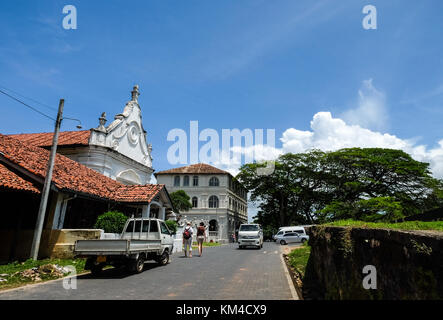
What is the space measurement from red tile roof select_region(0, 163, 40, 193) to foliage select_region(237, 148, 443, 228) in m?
24.3

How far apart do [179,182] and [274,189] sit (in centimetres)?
1739

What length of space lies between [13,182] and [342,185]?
4287 centimetres

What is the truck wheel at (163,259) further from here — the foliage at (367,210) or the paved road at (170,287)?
the foliage at (367,210)

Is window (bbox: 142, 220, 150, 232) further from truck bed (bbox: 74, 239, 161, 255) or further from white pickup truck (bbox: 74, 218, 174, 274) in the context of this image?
truck bed (bbox: 74, 239, 161, 255)

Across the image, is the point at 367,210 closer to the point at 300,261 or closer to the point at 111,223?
the point at 300,261

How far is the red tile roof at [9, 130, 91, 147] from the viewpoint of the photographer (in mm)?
23466

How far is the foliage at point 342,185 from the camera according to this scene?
32.7 meters

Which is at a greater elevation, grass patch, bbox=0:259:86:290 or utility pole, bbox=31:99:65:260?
utility pole, bbox=31:99:65:260

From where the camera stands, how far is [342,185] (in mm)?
43594

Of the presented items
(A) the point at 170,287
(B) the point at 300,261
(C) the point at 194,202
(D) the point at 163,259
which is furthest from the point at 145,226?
(C) the point at 194,202

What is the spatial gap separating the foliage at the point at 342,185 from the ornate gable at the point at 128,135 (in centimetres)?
2078

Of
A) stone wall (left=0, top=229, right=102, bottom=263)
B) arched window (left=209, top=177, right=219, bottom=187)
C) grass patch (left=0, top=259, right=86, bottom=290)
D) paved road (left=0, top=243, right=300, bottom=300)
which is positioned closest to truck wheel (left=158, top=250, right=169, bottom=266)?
paved road (left=0, top=243, right=300, bottom=300)

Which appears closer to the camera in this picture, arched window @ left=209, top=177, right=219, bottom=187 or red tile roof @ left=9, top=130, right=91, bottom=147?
red tile roof @ left=9, top=130, right=91, bottom=147
